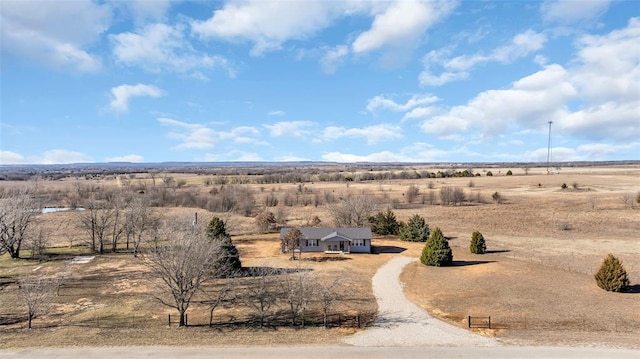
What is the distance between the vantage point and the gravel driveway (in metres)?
25.9

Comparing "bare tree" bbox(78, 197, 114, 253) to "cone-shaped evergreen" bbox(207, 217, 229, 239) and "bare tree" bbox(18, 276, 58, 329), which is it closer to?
"bare tree" bbox(18, 276, 58, 329)

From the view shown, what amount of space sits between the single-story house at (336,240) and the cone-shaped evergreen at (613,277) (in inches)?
1050

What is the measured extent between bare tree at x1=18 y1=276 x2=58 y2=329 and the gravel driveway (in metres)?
23.1

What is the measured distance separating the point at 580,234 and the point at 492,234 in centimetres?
1343

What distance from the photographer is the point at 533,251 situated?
177 ft

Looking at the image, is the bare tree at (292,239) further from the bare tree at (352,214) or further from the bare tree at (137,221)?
the bare tree at (137,221)

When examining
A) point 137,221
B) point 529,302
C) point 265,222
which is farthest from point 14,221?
point 529,302

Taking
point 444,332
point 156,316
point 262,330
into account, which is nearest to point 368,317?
point 444,332

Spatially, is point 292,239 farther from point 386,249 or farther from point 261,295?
point 261,295

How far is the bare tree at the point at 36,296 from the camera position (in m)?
29.2

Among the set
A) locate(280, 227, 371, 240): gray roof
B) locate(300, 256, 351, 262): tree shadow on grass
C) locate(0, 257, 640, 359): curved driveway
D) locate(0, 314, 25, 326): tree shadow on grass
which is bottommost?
locate(0, 314, 25, 326): tree shadow on grass

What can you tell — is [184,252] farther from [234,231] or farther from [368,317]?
[234,231]

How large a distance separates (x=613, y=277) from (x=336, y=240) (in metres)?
31.3

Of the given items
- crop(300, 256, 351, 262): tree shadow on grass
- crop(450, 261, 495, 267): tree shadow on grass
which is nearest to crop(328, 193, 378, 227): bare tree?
crop(300, 256, 351, 262): tree shadow on grass
